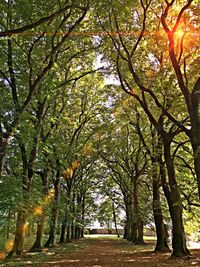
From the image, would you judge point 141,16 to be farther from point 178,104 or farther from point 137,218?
point 137,218

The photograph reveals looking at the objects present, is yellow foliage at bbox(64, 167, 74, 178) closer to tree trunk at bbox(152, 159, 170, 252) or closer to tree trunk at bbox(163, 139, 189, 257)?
tree trunk at bbox(152, 159, 170, 252)

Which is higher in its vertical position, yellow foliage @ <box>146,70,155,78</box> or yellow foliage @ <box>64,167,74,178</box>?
yellow foliage @ <box>146,70,155,78</box>

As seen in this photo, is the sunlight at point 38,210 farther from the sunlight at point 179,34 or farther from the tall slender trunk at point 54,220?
the sunlight at point 179,34

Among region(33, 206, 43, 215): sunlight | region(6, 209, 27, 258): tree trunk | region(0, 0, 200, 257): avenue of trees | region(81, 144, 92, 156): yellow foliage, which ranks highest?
region(81, 144, 92, 156): yellow foliage

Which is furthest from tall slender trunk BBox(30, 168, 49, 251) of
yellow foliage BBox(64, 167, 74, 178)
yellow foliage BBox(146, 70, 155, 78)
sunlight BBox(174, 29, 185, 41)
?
sunlight BBox(174, 29, 185, 41)

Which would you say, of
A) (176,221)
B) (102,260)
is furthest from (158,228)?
(102,260)

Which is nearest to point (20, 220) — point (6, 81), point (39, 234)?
point (39, 234)

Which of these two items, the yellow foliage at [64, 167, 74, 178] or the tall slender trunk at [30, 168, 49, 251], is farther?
the yellow foliage at [64, 167, 74, 178]

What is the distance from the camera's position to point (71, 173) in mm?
38812

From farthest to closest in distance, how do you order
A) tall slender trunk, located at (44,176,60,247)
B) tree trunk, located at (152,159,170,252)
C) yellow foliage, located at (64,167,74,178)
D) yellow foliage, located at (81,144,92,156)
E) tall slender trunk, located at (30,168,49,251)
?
yellow foliage, located at (81,144,92,156)
yellow foliage, located at (64,167,74,178)
tall slender trunk, located at (44,176,60,247)
tree trunk, located at (152,159,170,252)
tall slender trunk, located at (30,168,49,251)

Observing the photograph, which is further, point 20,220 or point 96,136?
point 96,136

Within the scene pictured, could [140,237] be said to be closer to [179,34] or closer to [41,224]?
[41,224]

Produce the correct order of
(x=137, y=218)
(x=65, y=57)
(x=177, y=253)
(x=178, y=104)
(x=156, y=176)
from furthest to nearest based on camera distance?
(x=137, y=218)
(x=156, y=176)
(x=65, y=57)
(x=178, y=104)
(x=177, y=253)

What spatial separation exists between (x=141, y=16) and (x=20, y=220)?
13.6 metres
